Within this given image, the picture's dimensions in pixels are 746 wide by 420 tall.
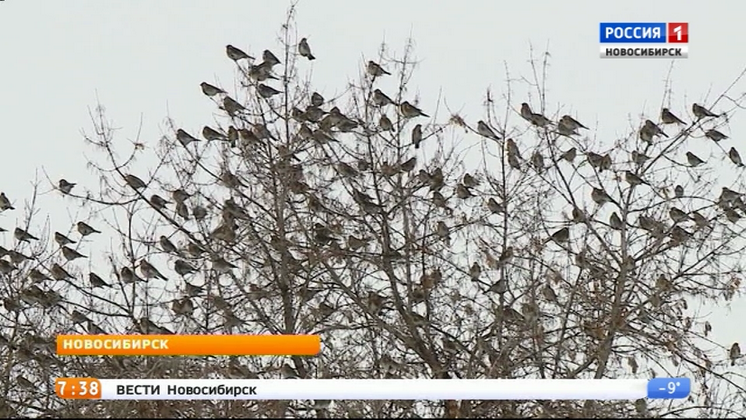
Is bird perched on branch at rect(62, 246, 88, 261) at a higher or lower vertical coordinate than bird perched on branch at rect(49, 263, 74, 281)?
higher

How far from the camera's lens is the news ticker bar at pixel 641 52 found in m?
13.1

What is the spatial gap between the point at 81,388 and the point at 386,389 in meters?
1.87

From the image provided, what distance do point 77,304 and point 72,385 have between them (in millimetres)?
3541

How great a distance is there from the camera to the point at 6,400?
12.5 meters

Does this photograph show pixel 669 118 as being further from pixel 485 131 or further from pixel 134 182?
pixel 134 182

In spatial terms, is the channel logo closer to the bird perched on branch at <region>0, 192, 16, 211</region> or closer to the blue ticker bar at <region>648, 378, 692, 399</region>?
the blue ticker bar at <region>648, 378, 692, 399</region>

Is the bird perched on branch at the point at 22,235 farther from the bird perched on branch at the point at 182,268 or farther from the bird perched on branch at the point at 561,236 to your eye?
the bird perched on branch at the point at 561,236

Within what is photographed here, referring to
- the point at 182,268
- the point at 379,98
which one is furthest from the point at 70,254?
the point at 379,98

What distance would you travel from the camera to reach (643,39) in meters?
13.4

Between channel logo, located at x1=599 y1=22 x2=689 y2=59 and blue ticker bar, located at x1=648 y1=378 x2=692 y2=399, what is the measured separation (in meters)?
4.57

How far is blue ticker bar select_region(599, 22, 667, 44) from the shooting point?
13.4 metres

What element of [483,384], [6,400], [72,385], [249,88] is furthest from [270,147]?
[483,384]

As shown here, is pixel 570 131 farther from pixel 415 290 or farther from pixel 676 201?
pixel 415 290

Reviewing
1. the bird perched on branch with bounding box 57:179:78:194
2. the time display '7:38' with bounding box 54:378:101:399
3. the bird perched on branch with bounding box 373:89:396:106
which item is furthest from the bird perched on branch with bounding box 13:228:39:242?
the time display '7:38' with bounding box 54:378:101:399
